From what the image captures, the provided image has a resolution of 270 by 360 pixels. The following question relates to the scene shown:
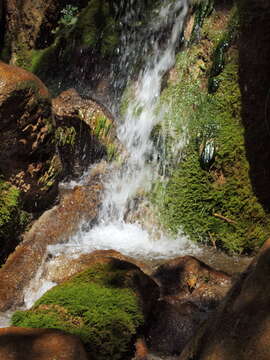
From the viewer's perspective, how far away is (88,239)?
20.4 feet

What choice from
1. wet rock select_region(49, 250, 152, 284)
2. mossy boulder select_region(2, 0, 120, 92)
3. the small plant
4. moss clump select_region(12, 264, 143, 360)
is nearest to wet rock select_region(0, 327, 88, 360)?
moss clump select_region(12, 264, 143, 360)

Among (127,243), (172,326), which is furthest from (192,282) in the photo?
(127,243)

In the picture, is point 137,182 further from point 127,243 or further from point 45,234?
point 45,234

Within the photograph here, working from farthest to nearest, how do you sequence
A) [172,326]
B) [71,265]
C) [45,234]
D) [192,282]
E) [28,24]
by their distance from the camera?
[28,24] → [45,234] → [71,265] → [192,282] → [172,326]

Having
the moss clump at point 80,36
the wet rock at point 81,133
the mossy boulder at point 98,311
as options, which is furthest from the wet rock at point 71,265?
the moss clump at point 80,36

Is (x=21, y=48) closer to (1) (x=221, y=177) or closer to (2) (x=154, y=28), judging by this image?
(2) (x=154, y=28)

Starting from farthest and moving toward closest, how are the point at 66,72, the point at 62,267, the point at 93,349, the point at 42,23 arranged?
the point at 42,23, the point at 66,72, the point at 62,267, the point at 93,349

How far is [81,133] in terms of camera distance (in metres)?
7.62

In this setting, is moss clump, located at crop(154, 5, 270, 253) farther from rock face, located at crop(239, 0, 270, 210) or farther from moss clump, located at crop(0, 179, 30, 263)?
moss clump, located at crop(0, 179, 30, 263)

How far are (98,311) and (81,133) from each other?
4.57m

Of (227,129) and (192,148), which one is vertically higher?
(227,129)

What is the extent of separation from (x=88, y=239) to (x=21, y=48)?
662cm

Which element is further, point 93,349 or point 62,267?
point 62,267

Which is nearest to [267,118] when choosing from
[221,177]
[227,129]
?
[227,129]
